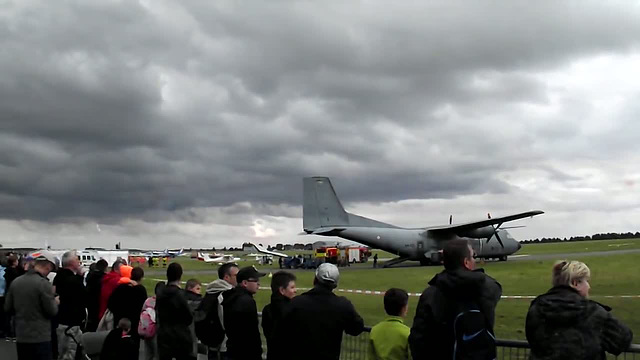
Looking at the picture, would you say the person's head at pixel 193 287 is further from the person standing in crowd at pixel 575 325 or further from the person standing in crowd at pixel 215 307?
the person standing in crowd at pixel 575 325

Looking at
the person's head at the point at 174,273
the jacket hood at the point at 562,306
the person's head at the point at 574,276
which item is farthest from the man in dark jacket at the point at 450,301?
the person's head at the point at 174,273

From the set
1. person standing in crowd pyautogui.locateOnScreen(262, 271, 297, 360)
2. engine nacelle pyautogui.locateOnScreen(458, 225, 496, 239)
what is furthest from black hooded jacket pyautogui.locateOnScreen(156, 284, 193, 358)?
engine nacelle pyautogui.locateOnScreen(458, 225, 496, 239)

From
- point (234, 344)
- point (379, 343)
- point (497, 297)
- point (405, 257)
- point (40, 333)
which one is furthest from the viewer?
point (405, 257)

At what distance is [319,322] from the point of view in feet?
15.6

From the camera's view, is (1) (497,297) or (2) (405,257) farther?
(2) (405,257)

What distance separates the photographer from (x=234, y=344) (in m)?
5.83

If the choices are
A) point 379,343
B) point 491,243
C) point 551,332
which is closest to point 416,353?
point 379,343

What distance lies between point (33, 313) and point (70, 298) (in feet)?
4.19

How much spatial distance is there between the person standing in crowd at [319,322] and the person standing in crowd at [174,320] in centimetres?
205

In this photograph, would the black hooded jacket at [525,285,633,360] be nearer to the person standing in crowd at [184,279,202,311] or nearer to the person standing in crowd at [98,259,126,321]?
the person standing in crowd at [184,279,202,311]

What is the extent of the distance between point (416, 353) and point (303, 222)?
109ft

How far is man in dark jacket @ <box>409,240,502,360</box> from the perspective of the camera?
4.02 meters

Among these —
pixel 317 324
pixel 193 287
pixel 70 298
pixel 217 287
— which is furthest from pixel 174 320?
pixel 70 298

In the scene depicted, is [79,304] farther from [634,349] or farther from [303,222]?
[303,222]
